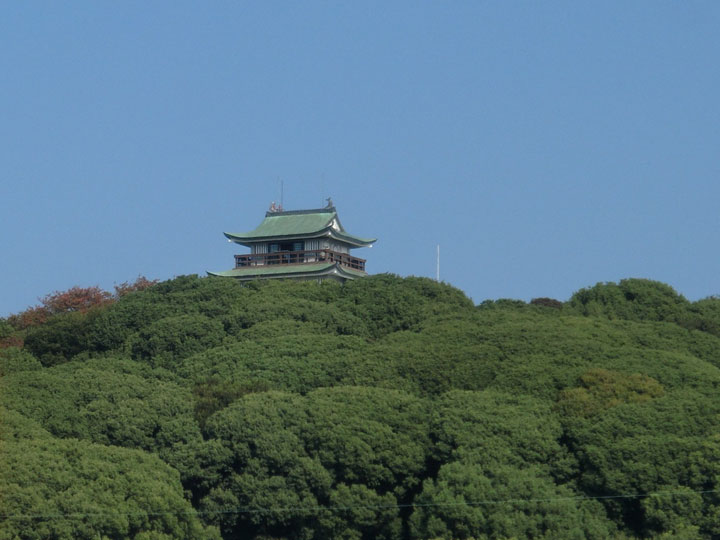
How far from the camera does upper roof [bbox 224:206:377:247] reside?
1825 inches

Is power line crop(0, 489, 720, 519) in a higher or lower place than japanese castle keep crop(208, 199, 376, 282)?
lower

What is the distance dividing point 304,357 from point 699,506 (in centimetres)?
1199

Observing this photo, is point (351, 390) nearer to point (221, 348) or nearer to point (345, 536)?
point (345, 536)

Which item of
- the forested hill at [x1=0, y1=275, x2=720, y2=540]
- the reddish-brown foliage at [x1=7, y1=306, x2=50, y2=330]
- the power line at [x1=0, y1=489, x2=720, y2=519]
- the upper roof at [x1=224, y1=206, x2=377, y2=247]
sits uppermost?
the upper roof at [x1=224, y1=206, x2=377, y2=247]

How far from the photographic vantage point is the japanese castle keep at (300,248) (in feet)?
150

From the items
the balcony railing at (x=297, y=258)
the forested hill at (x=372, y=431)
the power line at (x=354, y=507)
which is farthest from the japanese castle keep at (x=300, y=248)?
the power line at (x=354, y=507)

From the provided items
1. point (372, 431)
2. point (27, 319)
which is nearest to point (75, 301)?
point (27, 319)

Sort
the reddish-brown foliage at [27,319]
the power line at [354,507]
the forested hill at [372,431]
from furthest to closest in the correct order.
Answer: the reddish-brown foliage at [27,319] < the forested hill at [372,431] < the power line at [354,507]

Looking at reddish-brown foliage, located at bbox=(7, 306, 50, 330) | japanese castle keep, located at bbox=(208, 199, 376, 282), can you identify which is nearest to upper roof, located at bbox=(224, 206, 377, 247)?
japanese castle keep, located at bbox=(208, 199, 376, 282)

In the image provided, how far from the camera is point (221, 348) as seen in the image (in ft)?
114

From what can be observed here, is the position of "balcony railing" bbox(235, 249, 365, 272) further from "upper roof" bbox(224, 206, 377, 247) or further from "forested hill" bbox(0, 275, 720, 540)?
"forested hill" bbox(0, 275, 720, 540)

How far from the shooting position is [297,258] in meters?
46.5

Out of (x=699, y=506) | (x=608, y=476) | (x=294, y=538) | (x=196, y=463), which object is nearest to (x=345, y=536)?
(x=294, y=538)

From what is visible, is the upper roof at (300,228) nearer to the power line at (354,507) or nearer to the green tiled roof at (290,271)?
the green tiled roof at (290,271)
